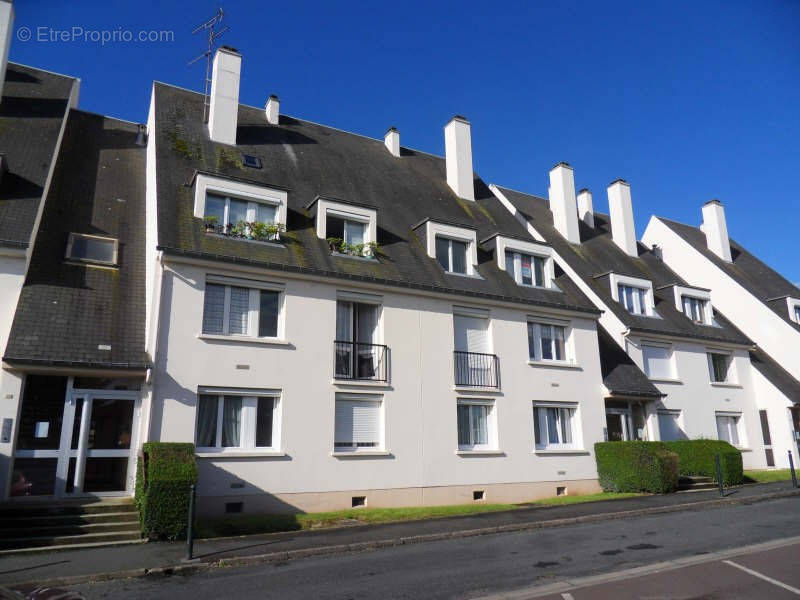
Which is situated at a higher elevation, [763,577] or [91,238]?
[91,238]

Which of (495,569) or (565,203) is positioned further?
(565,203)

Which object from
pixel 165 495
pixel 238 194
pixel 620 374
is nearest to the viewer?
pixel 165 495

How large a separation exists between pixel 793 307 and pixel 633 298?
10172 mm

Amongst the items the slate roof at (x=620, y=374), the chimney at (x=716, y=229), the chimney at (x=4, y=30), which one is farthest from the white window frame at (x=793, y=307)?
the chimney at (x=4, y=30)

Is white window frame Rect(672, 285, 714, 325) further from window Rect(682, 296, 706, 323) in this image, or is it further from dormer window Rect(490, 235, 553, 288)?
dormer window Rect(490, 235, 553, 288)

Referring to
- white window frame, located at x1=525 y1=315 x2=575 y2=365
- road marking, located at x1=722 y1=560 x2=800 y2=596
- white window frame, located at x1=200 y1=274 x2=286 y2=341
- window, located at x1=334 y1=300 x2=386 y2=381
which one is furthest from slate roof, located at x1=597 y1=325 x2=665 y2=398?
road marking, located at x1=722 y1=560 x2=800 y2=596

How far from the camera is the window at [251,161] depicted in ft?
59.5

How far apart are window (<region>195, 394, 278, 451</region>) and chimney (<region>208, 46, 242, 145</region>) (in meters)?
8.85

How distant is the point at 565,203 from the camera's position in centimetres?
2586

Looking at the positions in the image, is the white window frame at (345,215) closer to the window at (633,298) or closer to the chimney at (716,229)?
the window at (633,298)

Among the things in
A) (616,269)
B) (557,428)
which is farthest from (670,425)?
(616,269)

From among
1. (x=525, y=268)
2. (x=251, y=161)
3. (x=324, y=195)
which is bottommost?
(x=525, y=268)

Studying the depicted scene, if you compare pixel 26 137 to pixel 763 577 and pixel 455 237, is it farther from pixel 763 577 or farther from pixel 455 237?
pixel 763 577

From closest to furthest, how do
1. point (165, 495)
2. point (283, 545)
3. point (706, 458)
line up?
point (283, 545)
point (165, 495)
point (706, 458)
